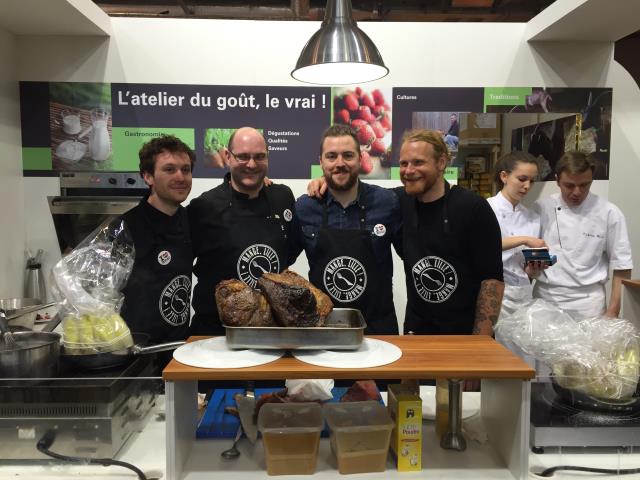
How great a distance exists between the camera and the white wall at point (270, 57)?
11.6 feet

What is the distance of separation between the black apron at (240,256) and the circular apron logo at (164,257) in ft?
0.73

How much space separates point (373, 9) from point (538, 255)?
2.55 meters

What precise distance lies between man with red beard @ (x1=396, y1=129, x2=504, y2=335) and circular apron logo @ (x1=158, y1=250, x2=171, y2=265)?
1060 mm

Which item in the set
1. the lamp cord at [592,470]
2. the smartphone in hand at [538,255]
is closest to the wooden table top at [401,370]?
the lamp cord at [592,470]

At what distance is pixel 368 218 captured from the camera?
249 cm

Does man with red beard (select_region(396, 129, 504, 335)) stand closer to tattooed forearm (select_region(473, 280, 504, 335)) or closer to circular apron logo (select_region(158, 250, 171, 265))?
tattooed forearm (select_region(473, 280, 504, 335))

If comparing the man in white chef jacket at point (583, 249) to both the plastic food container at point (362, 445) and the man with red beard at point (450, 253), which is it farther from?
the plastic food container at point (362, 445)

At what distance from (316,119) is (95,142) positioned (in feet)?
4.89

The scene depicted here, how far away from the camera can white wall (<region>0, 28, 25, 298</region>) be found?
11.2ft

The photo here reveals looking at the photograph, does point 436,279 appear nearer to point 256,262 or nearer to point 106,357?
point 256,262

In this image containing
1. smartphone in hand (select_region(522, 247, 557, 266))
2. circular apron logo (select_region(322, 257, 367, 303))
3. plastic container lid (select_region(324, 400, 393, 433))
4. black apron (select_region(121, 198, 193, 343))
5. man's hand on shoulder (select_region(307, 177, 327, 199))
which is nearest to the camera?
plastic container lid (select_region(324, 400, 393, 433))

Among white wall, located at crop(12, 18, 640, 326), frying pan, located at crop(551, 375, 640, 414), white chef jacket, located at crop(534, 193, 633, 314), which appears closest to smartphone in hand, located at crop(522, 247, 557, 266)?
white chef jacket, located at crop(534, 193, 633, 314)

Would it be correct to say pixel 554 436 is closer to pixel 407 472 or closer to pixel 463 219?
pixel 407 472

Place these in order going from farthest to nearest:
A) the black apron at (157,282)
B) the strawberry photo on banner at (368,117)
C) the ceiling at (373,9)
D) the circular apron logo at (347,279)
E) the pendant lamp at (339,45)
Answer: the ceiling at (373,9)
the strawberry photo on banner at (368,117)
the circular apron logo at (347,279)
the black apron at (157,282)
the pendant lamp at (339,45)
